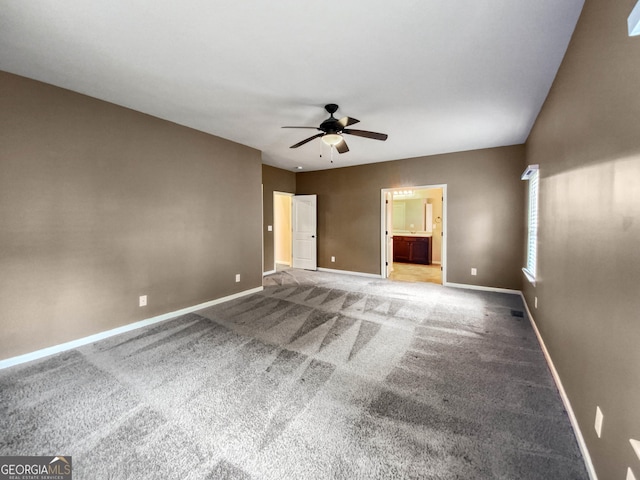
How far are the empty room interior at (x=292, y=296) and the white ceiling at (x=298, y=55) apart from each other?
0.02 metres

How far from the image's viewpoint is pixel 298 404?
6.07 feet

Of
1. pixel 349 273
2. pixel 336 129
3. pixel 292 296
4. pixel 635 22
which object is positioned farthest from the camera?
pixel 349 273

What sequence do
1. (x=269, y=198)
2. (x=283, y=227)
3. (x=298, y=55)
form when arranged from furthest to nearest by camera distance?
(x=283, y=227) < (x=269, y=198) < (x=298, y=55)

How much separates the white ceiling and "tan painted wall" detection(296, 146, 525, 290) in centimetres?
143

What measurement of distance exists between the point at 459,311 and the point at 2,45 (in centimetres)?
555

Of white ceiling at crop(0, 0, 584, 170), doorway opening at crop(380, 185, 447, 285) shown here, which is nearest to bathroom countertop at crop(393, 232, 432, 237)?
doorway opening at crop(380, 185, 447, 285)

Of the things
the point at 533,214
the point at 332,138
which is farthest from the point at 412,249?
the point at 332,138

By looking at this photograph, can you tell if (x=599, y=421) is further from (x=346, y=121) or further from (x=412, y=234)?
(x=412, y=234)

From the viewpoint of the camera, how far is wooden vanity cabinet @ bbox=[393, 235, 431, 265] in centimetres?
762

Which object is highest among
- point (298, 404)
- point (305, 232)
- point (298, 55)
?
point (298, 55)

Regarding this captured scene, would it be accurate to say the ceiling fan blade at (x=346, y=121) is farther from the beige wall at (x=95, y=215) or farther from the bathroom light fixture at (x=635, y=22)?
the beige wall at (x=95, y=215)

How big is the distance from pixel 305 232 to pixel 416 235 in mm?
3438

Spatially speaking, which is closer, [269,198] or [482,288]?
[482,288]

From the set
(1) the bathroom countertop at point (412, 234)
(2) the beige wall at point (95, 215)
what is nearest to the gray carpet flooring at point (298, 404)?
(2) the beige wall at point (95, 215)
